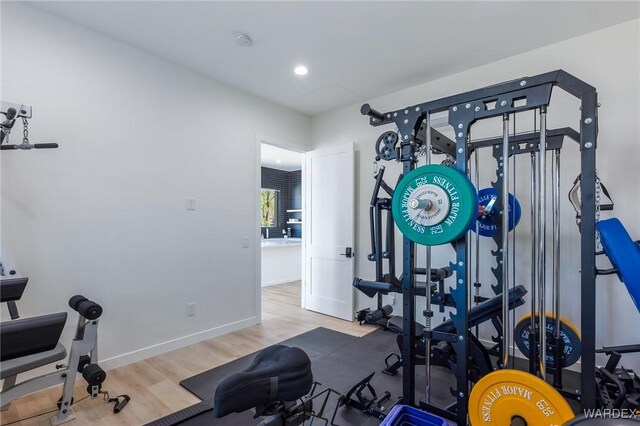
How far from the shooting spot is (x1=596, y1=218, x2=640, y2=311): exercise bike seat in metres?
1.61

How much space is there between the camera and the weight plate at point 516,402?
54.5 inches

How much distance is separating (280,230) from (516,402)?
6743 mm

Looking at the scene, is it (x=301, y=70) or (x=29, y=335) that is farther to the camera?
(x=301, y=70)

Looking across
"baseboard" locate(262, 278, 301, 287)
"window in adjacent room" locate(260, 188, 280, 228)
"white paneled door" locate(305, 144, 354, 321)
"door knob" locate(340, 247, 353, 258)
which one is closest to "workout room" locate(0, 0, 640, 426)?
"white paneled door" locate(305, 144, 354, 321)

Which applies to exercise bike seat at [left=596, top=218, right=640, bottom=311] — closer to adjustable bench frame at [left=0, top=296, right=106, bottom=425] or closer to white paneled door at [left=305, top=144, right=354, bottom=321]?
white paneled door at [left=305, top=144, right=354, bottom=321]

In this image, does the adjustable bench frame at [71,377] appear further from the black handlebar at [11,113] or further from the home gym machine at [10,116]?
the black handlebar at [11,113]

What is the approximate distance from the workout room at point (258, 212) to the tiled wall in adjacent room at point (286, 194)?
400 cm

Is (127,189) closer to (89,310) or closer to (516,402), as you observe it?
(89,310)

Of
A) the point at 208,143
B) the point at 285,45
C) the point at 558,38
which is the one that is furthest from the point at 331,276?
the point at 558,38

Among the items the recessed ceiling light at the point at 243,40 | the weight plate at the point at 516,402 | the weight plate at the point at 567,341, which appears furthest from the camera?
the recessed ceiling light at the point at 243,40

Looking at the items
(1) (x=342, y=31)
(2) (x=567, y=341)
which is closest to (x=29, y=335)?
(1) (x=342, y=31)

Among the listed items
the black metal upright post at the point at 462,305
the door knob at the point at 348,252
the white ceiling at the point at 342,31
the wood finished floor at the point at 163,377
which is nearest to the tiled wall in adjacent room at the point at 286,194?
the wood finished floor at the point at 163,377

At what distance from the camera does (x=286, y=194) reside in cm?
809

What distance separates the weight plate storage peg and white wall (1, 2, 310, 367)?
2.32m
